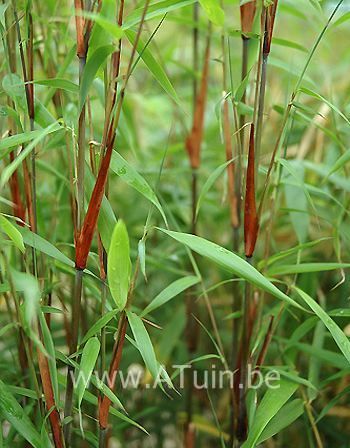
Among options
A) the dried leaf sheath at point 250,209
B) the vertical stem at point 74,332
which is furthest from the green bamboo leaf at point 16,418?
the dried leaf sheath at point 250,209

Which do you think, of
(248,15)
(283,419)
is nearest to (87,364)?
(283,419)

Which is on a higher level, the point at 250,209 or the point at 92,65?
the point at 92,65

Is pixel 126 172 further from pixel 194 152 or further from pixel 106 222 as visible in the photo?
pixel 194 152

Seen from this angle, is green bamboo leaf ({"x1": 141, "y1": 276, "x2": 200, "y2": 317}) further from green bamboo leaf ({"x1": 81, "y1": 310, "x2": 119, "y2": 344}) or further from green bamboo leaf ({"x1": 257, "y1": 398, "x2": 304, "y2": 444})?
green bamboo leaf ({"x1": 257, "y1": 398, "x2": 304, "y2": 444})

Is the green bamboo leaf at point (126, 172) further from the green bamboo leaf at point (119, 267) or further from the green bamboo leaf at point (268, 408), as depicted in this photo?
the green bamboo leaf at point (268, 408)

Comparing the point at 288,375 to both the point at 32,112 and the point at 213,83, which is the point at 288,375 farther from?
the point at 213,83

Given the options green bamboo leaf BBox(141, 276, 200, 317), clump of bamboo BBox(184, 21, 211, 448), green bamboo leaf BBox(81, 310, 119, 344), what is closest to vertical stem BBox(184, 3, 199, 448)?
clump of bamboo BBox(184, 21, 211, 448)
